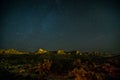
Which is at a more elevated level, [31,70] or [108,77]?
[31,70]

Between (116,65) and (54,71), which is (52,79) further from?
(116,65)

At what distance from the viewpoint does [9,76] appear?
91.8ft

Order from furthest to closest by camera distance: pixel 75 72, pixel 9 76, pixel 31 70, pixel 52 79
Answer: pixel 31 70
pixel 9 76
pixel 75 72
pixel 52 79

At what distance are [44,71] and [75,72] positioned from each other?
15.8 feet

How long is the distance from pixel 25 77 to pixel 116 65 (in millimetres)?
13289

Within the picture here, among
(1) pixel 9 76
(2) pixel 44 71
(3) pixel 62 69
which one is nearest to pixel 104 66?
(3) pixel 62 69

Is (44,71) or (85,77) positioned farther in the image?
(44,71)

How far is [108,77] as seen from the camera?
25000 mm

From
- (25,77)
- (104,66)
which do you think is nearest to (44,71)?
(25,77)

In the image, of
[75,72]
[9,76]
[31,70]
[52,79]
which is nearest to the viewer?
[52,79]

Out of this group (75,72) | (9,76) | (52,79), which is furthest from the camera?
(9,76)

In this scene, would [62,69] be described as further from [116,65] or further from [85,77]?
[116,65]

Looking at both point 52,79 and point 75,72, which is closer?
point 52,79

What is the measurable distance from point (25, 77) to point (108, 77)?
33.3ft
